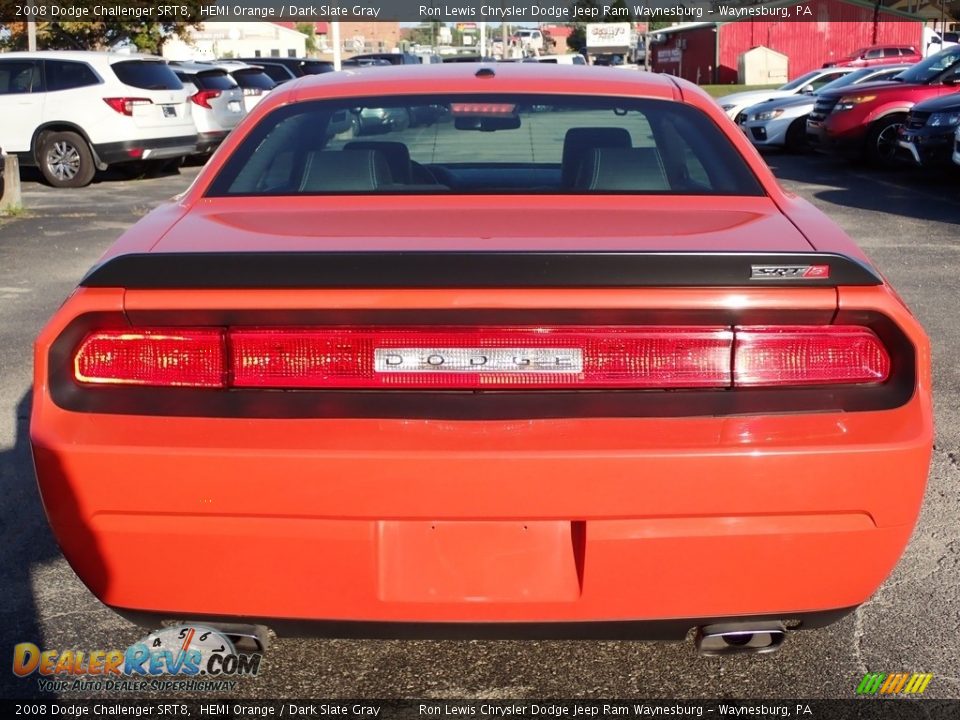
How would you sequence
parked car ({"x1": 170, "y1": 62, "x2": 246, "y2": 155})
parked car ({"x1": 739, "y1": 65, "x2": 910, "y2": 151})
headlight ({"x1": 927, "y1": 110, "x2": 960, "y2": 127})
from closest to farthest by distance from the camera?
headlight ({"x1": 927, "y1": 110, "x2": 960, "y2": 127}) → parked car ({"x1": 170, "y1": 62, "x2": 246, "y2": 155}) → parked car ({"x1": 739, "y1": 65, "x2": 910, "y2": 151})

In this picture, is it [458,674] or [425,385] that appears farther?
[458,674]

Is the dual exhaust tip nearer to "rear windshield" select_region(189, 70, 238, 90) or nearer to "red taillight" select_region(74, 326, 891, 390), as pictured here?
"red taillight" select_region(74, 326, 891, 390)

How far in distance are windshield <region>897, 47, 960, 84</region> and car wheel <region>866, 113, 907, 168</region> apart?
0.72m

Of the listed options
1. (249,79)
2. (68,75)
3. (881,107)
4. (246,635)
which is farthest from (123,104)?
(246,635)

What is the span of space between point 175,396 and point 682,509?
113cm

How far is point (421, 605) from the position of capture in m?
2.42

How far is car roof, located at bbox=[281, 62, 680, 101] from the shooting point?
3717 millimetres

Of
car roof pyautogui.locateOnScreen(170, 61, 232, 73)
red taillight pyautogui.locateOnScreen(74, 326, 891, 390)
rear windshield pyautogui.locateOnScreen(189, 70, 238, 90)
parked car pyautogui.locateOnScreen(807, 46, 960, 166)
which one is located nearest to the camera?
red taillight pyautogui.locateOnScreen(74, 326, 891, 390)

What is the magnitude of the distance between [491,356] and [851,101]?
15.2 meters

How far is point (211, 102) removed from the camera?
1752cm

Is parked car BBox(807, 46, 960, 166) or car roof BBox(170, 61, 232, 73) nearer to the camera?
parked car BBox(807, 46, 960, 166)

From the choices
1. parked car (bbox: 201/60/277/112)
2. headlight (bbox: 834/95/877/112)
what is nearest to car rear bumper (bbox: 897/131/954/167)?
headlight (bbox: 834/95/877/112)

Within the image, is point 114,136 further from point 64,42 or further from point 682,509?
point 64,42

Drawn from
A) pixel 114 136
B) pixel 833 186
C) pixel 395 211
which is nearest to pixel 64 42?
pixel 114 136
